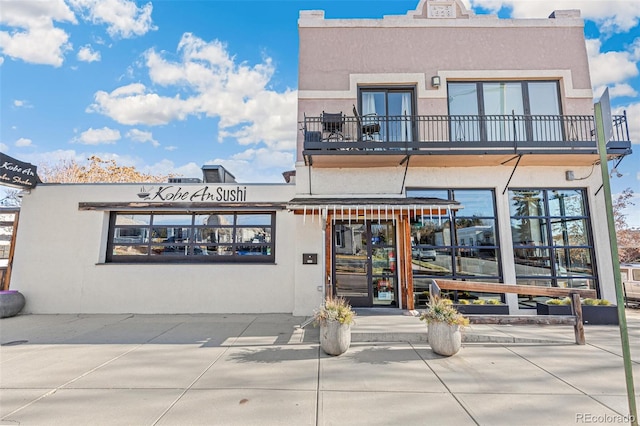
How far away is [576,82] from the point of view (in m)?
9.12

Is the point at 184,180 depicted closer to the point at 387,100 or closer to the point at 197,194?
the point at 197,194

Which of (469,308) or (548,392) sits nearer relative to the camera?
(548,392)

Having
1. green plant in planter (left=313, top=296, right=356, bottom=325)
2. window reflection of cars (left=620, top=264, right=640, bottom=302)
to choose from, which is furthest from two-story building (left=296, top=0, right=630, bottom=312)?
window reflection of cars (left=620, top=264, right=640, bottom=302)

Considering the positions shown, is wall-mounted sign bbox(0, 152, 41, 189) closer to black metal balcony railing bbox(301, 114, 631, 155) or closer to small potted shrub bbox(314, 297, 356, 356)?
black metal balcony railing bbox(301, 114, 631, 155)

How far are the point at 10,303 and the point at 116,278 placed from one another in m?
2.54

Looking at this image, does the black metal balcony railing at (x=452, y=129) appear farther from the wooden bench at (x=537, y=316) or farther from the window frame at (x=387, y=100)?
the wooden bench at (x=537, y=316)

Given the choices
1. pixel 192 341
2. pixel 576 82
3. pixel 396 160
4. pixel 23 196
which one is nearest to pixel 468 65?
pixel 576 82

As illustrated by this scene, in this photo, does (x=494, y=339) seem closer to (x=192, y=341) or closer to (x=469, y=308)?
(x=469, y=308)

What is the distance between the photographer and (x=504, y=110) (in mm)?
9234

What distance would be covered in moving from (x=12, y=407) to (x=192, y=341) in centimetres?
272

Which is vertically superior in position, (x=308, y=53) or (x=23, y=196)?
(x=308, y=53)

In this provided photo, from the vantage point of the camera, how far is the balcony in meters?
7.94

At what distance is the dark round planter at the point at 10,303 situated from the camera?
7883 mm

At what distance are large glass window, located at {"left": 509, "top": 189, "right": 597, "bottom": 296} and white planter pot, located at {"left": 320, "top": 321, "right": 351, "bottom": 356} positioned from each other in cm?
612
